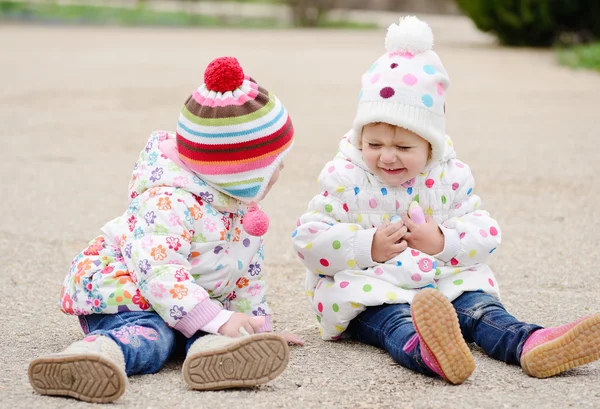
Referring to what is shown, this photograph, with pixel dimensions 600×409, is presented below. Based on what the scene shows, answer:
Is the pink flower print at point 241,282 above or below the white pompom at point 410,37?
below

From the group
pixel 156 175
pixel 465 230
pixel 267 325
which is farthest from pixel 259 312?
pixel 465 230

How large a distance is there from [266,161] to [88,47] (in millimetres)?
11779

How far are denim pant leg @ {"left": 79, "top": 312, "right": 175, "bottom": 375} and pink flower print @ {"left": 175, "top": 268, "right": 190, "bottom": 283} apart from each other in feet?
0.47

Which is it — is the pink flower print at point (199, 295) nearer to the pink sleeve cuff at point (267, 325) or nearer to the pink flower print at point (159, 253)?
the pink flower print at point (159, 253)

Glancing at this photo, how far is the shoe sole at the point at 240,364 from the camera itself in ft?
7.45

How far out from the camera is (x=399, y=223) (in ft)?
9.27

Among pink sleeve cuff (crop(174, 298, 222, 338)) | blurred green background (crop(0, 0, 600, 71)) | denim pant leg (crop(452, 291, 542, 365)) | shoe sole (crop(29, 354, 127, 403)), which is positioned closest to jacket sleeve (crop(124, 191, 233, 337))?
pink sleeve cuff (crop(174, 298, 222, 338))

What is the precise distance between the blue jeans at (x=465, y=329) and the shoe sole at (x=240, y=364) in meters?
0.41

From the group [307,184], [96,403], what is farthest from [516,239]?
[96,403]

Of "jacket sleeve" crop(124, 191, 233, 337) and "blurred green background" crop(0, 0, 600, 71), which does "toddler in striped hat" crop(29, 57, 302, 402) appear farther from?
"blurred green background" crop(0, 0, 600, 71)

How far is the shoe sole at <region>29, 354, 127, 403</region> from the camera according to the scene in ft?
7.22

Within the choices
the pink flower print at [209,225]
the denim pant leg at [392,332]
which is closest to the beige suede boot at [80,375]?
the pink flower print at [209,225]

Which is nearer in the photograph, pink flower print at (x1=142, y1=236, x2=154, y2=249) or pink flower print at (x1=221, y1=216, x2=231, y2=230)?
pink flower print at (x1=142, y1=236, x2=154, y2=249)

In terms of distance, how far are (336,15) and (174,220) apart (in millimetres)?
21633
